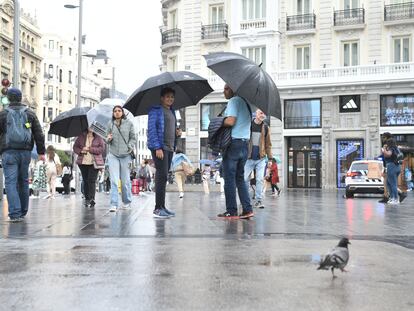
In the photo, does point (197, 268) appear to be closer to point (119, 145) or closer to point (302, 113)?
point (119, 145)

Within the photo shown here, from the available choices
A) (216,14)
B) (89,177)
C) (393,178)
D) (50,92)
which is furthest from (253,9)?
(50,92)

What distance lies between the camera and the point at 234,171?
848cm

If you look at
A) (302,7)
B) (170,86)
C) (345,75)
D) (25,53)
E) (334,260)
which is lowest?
(334,260)

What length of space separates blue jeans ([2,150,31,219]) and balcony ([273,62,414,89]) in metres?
29.7

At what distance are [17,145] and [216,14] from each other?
33902mm

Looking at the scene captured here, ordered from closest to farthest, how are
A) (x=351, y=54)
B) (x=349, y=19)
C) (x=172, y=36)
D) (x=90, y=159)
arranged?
1. (x=90, y=159)
2. (x=349, y=19)
3. (x=351, y=54)
4. (x=172, y=36)

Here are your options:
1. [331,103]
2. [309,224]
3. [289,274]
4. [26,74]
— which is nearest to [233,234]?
[309,224]

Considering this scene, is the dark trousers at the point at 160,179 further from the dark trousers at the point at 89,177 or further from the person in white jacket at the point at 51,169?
the person in white jacket at the point at 51,169

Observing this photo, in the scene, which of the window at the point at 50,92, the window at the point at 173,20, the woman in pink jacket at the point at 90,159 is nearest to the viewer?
the woman in pink jacket at the point at 90,159

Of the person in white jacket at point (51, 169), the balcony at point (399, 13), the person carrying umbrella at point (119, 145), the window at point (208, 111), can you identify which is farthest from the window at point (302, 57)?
the person carrying umbrella at point (119, 145)

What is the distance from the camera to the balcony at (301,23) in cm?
3772

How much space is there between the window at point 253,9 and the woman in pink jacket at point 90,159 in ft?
92.0

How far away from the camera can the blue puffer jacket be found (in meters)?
8.70

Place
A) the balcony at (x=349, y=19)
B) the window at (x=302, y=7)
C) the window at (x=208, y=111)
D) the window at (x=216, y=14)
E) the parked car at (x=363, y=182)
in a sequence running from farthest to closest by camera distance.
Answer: the window at (x=216, y=14) < the window at (x=208, y=111) < the window at (x=302, y=7) < the balcony at (x=349, y=19) < the parked car at (x=363, y=182)
